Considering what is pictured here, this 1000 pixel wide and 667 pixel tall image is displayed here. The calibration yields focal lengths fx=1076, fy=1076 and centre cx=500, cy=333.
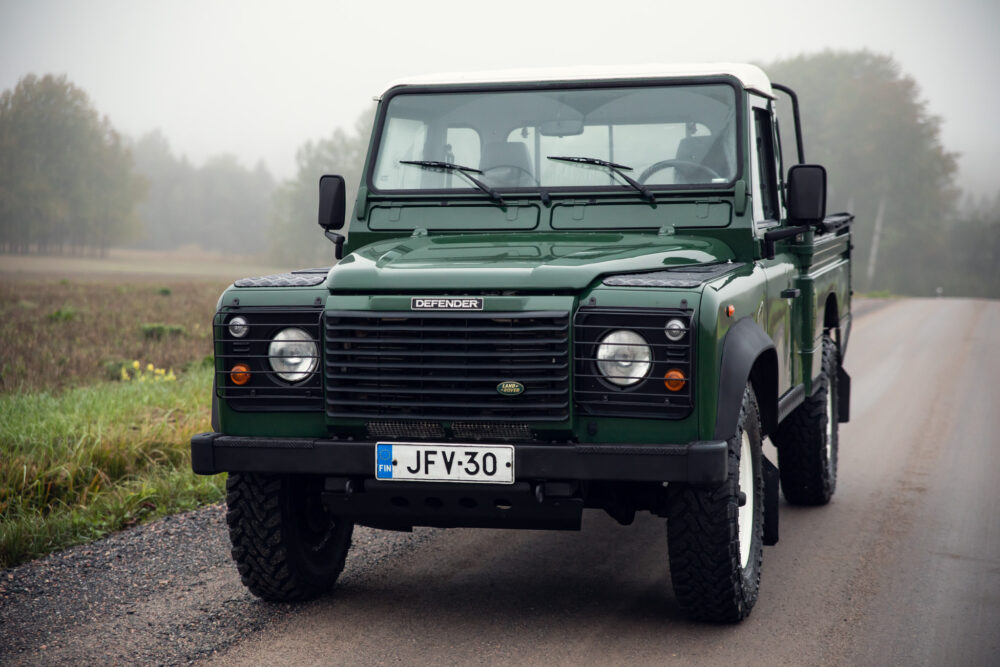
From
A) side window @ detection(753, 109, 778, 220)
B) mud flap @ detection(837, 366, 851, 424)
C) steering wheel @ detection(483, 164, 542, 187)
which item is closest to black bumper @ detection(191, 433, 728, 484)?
steering wheel @ detection(483, 164, 542, 187)

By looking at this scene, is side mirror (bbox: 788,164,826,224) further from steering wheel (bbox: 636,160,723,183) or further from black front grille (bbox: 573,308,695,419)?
black front grille (bbox: 573,308,695,419)

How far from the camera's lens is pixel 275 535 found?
438 centimetres

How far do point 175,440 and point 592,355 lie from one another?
183 inches

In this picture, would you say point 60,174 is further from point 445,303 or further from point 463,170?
point 445,303

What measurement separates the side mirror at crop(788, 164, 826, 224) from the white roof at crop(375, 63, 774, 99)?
1.72ft

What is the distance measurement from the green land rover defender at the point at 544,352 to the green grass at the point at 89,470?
1.80 meters

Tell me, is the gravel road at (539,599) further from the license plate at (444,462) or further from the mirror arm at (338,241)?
the mirror arm at (338,241)

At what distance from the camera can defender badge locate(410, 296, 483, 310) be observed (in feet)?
12.6

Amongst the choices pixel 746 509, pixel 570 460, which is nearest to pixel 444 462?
pixel 570 460

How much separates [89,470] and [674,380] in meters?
4.60

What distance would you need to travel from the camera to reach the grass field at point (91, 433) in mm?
6094

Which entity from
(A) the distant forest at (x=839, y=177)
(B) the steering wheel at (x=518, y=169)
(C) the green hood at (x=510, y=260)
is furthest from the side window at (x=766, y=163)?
(A) the distant forest at (x=839, y=177)

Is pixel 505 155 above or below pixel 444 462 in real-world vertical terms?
above

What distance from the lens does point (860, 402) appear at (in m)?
10.7
